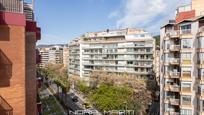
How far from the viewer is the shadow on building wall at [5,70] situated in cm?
1537

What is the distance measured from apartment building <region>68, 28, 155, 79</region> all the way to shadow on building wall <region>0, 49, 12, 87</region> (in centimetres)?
9448

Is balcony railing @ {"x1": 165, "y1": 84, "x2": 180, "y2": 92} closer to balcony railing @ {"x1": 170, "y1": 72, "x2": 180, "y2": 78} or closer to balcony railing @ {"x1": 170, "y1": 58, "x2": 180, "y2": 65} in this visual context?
balcony railing @ {"x1": 170, "y1": 72, "x2": 180, "y2": 78}

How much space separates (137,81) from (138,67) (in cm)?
1439

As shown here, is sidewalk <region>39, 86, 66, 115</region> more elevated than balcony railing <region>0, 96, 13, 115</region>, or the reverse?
balcony railing <region>0, 96, 13, 115</region>

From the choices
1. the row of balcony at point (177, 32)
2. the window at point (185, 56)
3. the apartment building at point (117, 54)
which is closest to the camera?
the window at point (185, 56)

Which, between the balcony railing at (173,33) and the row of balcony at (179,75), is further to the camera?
the balcony railing at (173,33)

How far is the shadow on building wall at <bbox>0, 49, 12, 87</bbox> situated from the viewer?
1537 centimetres

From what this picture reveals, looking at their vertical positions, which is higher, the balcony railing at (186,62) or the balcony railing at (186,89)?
the balcony railing at (186,62)

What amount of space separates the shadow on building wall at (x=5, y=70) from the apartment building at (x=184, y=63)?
32.6 meters

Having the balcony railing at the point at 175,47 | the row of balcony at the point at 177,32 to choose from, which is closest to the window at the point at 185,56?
the balcony railing at the point at 175,47

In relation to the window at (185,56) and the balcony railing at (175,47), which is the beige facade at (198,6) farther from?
the window at (185,56)

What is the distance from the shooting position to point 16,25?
52.1 feet

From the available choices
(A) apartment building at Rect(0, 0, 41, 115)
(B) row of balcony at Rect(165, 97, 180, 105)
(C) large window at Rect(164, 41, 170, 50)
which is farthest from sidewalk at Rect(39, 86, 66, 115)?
(A) apartment building at Rect(0, 0, 41, 115)

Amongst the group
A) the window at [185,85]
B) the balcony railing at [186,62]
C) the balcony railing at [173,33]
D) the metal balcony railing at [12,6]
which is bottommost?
the window at [185,85]
